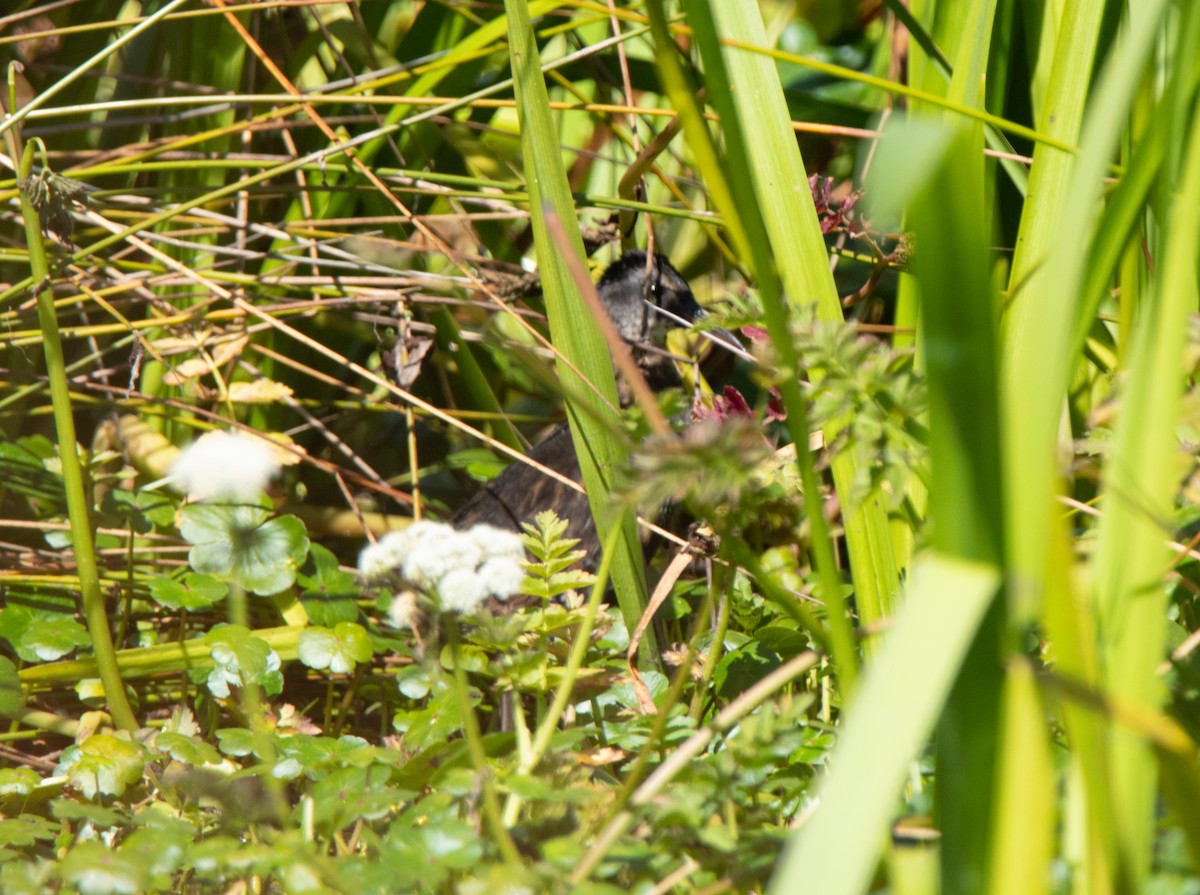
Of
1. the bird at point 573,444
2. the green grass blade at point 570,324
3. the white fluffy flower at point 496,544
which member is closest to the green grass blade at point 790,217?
the green grass blade at point 570,324

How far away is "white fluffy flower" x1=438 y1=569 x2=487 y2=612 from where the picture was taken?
80 cm

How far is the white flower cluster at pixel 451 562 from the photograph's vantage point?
0.80 meters

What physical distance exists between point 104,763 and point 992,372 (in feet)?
3.66

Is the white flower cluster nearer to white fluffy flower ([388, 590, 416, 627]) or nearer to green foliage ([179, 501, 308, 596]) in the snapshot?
white fluffy flower ([388, 590, 416, 627])

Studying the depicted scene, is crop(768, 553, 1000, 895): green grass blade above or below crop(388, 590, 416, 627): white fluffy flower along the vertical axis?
above

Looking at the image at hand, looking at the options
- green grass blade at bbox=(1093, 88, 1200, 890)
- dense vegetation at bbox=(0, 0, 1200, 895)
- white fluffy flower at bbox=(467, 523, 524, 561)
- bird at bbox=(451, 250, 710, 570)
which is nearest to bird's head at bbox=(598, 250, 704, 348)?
bird at bbox=(451, 250, 710, 570)

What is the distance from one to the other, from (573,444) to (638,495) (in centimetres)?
139

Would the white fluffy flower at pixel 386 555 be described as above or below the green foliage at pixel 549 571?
above

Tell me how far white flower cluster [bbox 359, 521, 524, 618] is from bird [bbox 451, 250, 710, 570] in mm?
1097

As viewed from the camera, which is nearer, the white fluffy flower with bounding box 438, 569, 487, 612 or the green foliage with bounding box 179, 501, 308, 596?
the white fluffy flower with bounding box 438, 569, 487, 612

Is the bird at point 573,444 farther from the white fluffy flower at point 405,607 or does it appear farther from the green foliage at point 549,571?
the white fluffy flower at point 405,607

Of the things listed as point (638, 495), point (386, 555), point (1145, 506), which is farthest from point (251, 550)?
point (1145, 506)

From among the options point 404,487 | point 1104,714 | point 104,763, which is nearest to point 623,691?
point 104,763

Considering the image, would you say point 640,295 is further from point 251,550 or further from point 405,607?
point 405,607
